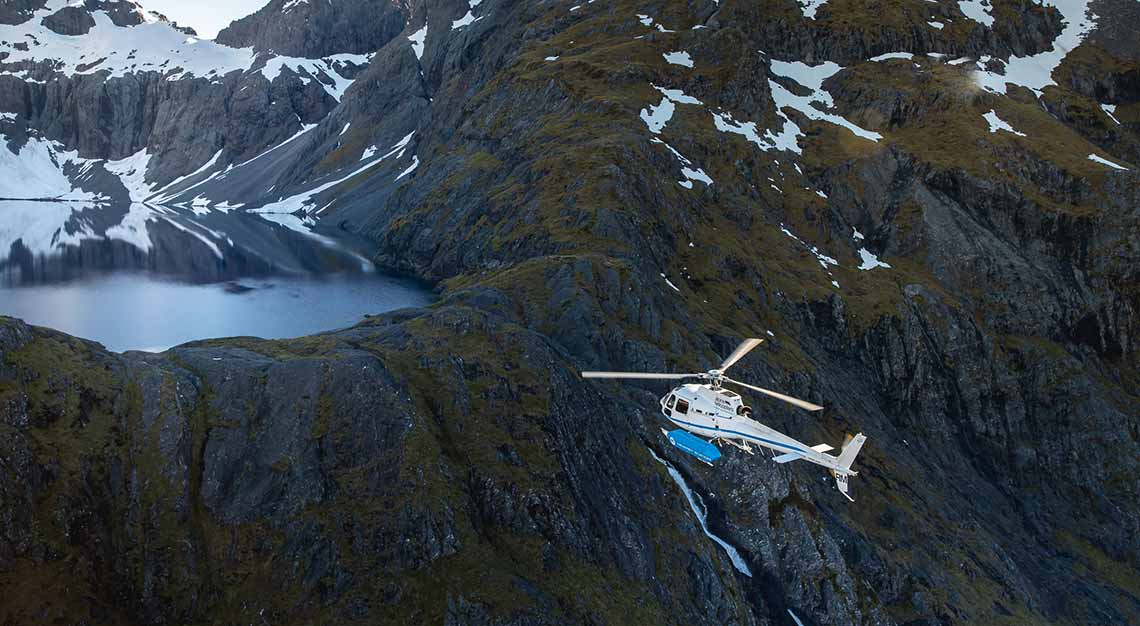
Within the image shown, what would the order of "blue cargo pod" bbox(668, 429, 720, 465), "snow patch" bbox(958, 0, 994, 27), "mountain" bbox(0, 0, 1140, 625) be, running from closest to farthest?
"mountain" bbox(0, 0, 1140, 625), "blue cargo pod" bbox(668, 429, 720, 465), "snow patch" bbox(958, 0, 994, 27)

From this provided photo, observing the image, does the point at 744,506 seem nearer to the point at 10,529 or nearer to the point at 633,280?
the point at 633,280

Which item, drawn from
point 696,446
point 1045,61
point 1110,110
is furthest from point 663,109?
point 1110,110

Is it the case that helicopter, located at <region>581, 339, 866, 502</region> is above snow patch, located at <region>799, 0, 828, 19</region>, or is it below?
below

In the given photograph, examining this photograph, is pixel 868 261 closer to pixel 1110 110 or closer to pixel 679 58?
pixel 679 58

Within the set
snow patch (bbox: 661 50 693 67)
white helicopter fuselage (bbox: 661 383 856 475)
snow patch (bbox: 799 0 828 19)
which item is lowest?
white helicopter fuselage (bbox: 661 383 856 475)

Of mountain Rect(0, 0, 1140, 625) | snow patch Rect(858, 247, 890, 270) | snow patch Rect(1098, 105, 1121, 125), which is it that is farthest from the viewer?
snow patch Rect(1098, 105, 1121, 125)

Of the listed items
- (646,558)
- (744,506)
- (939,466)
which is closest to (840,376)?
(939,466)

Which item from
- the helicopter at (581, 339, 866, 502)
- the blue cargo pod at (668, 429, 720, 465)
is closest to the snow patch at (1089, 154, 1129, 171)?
the helicopter at (581, 339, 866, 502)

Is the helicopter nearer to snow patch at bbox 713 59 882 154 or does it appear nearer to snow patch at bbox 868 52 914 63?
snow patch at bbox 713 59 882 154
